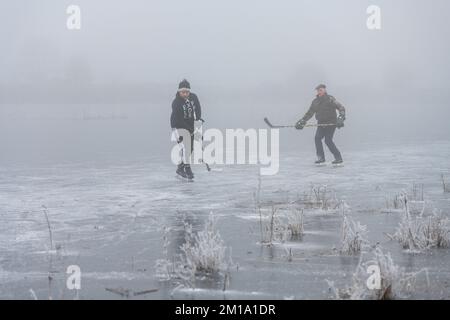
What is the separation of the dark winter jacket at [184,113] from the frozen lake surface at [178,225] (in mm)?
1153

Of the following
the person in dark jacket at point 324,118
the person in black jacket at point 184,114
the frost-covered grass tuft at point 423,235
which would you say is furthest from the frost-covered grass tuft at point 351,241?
the person in dark jacket at point 324,118

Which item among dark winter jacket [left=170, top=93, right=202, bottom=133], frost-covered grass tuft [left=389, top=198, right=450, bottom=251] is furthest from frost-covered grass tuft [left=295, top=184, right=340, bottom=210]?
dark winter jacket [left=170, top=93, right=202, bottom=133]

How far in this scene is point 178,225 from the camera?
9156mm

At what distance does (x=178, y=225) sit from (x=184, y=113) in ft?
17.0

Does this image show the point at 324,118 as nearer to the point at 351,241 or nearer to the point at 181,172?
the point at 181,172

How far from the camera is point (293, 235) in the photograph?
8.39m

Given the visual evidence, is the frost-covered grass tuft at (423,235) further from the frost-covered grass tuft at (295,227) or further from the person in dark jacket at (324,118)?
the person in dark jacket at (324,118)

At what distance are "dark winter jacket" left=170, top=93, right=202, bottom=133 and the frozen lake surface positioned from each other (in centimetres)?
115

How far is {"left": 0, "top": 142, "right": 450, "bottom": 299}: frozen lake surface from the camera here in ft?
20.8

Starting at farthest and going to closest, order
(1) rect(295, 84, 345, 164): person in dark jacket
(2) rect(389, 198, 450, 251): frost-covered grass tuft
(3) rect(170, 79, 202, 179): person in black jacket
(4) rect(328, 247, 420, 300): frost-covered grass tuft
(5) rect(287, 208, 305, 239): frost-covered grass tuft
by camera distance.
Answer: (1) rect(295, 84, 345, 164): person in dark jacket, (3) rect(170, 79, 202, 179): person in black jacket, (5) rect(287, 208, 305, 239): frost-covered grass tuft, (2) rect(389, 198, 450, 251): frost-covered grass tuft, (4) rect(328, 247, 420, 300): frost-covered grass tuft

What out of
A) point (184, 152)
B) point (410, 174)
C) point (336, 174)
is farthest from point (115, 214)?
point (410, 174)

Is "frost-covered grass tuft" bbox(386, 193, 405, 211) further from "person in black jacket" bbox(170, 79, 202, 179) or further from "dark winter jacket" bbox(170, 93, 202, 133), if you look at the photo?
"dark winter jacket" bbox(170, 93, 202, 133)
